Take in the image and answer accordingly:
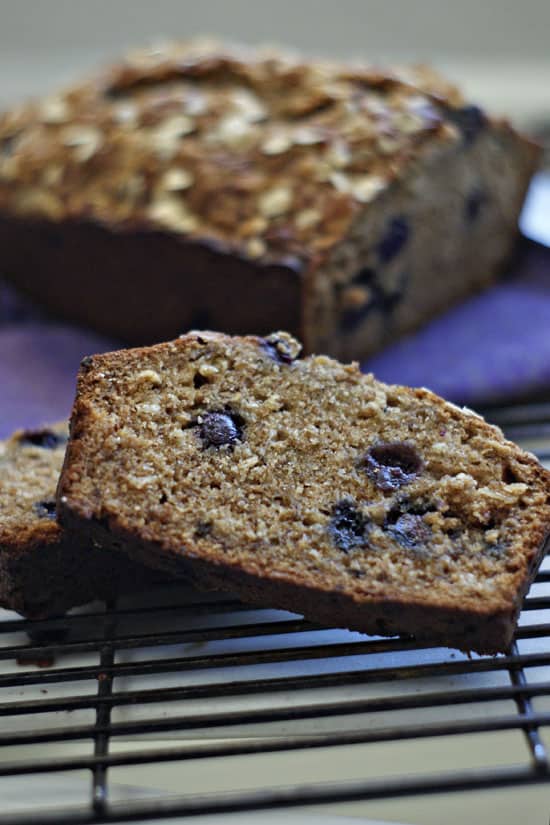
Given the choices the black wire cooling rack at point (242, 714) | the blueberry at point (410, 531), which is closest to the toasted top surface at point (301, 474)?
the blueberry at point (410, 531)

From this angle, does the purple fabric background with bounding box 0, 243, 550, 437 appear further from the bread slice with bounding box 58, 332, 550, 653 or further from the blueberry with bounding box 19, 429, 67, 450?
the bread slice with bounding box 58, 332, 550, 653

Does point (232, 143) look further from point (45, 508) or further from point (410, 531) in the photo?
point (410, 531)

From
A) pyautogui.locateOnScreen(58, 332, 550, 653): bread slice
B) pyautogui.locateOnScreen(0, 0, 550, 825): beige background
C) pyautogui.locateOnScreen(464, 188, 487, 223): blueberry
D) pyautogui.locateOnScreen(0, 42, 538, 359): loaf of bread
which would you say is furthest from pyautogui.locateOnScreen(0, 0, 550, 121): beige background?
pyautogui.locateOnScreen(58, 332, 550, 653): bread slice

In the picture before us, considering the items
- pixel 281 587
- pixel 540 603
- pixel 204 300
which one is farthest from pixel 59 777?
pixel 204 300

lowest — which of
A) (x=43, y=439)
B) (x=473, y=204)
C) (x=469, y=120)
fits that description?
(x=43, y=439)

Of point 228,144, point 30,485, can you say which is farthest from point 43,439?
point 228,144

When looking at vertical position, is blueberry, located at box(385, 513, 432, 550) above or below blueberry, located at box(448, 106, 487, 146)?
below

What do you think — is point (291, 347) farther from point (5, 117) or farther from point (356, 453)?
point (5, 117)
